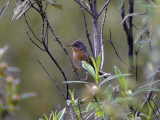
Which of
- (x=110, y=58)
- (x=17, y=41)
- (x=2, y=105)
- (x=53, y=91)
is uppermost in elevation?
(x=2, y=105)

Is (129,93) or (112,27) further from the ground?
(129,93)

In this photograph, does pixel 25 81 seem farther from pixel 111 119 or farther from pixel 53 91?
pixel 111 119

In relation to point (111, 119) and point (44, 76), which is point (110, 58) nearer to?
point (44, 76)

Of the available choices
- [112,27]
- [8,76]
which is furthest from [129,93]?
[112,27]

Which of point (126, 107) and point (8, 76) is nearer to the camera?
point (8, 76)

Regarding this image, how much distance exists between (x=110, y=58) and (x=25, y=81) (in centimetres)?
208

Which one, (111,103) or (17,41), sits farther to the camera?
(17,41)

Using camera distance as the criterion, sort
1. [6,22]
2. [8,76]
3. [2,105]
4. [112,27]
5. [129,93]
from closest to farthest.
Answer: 1. [2,105]
2. [8,76]
3. [129,93]
4. [112,27]
5. [6,22]

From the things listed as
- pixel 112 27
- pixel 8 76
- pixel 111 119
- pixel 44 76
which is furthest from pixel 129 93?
pixel 44 76

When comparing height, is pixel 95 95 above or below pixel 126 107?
above

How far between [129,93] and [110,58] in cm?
544

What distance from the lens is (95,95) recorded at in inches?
78.2

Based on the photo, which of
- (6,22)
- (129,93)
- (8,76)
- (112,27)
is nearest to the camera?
(8,76)

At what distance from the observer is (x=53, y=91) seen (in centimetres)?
805
